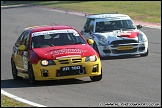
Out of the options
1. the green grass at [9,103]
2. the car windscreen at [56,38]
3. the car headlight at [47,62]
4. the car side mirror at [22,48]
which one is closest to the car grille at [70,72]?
the car headlight at [47,62]


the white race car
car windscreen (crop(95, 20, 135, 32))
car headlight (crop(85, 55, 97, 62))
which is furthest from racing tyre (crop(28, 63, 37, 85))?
car windscreen (crop(95, 20, 135, 32))

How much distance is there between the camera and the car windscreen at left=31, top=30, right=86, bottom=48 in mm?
14461

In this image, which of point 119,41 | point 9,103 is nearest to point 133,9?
point 119,41

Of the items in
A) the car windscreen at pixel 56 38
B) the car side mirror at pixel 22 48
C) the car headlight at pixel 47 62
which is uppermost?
the car windscreen at pixel 56 38

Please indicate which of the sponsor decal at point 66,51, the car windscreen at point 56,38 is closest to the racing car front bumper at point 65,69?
the sponsor decal at point 66,51

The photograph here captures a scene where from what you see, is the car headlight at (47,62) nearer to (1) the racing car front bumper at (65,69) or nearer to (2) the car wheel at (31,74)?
(1) the racing car front bumper at (65,69)

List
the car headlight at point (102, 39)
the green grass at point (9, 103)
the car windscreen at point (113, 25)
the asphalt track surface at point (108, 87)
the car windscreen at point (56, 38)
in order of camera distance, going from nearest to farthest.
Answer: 1. the green grass at point (9, 103)
2. the asphalt track surface at point (108, 87)
3. the car windscreen at point (56, 38)
4. the car headlight at point (102, 39)
5. the car windscreen at point (113, 25)

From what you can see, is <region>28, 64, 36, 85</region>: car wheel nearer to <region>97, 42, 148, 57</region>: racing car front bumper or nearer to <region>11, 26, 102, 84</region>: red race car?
<region>11, 26, 102, 84</region>: red race car

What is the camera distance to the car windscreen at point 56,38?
14461mm

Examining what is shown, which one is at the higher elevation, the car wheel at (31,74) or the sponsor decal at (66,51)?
the sponsor decal at (66,51)

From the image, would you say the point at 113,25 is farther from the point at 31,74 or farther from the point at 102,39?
the point at 31,74

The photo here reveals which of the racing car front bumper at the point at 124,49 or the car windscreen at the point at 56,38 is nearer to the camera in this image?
the car windscreen at the point at 56,38

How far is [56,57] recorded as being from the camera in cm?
1338

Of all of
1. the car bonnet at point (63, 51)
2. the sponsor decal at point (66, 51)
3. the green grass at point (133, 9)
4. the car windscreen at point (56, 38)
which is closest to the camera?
the car bonnet at point (63, 51)
